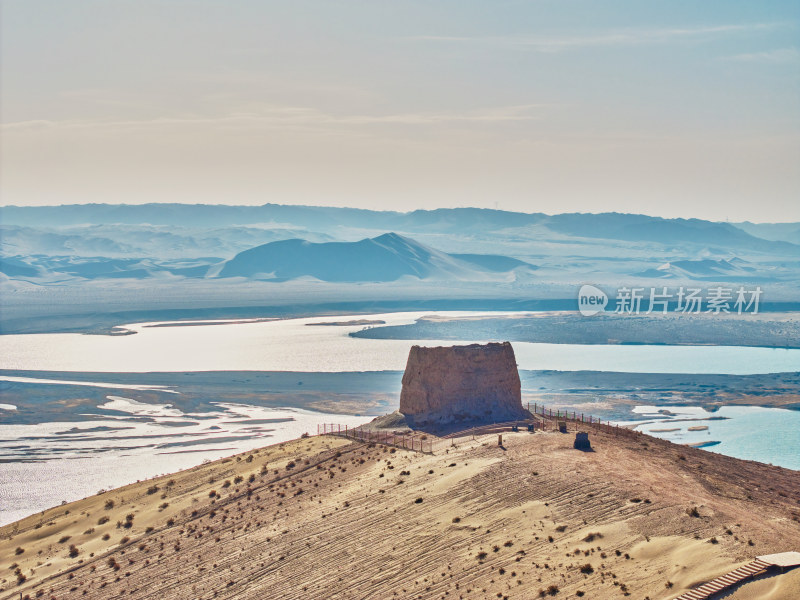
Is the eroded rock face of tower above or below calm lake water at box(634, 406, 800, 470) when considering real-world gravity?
above

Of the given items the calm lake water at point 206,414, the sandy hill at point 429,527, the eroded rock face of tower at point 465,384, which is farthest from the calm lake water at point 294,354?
the sandy hill at point 429,527

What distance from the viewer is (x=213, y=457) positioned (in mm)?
54062

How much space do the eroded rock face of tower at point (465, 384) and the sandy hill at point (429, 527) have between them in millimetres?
2860

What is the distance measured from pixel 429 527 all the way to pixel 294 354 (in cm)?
8002

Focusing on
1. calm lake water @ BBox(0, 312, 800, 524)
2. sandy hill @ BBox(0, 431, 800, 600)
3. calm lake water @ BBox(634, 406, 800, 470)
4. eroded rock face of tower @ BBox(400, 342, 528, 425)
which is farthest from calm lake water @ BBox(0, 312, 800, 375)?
sandy hill @ BBox(0, 431, 800, 600)

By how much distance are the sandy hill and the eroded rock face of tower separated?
286cm

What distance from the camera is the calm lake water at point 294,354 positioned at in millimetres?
94312

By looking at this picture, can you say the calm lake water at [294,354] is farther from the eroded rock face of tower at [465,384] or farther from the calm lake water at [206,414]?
the eroded rock face of tower at [465,384]

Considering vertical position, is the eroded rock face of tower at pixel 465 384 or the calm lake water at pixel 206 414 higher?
the eroded rock face of tower at pixel 465 384

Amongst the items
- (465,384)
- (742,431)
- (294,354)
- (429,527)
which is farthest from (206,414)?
(429,527)

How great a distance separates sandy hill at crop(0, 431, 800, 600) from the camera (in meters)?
21.0

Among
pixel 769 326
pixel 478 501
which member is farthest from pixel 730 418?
pixel 769 326

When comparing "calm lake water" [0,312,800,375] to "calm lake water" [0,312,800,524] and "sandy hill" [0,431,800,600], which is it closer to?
"calm lake water" [0,312,800,524]

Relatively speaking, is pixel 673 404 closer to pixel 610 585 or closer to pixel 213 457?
pixel 213 457
